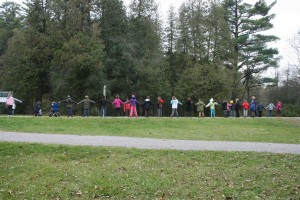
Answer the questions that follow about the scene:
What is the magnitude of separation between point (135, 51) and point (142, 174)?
38.1 meters

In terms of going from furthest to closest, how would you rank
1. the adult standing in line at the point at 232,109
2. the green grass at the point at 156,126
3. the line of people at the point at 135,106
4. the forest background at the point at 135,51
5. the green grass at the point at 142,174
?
the forest background at the point at 135,51 → the adult standing in line at the point at 232,109 → the line of people at the point at 135,106 → the green grass at the point at 156,126 → the green grass at the point at 142,174

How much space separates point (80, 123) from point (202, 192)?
16.5m

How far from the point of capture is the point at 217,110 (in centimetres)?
4991

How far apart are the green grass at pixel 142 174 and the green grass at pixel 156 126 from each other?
7332mm

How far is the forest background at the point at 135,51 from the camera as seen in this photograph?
46.3m

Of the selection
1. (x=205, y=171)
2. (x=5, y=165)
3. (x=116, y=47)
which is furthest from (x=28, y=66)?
(x=205, y=171)

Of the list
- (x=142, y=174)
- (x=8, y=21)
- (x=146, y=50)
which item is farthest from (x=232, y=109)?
(x=8, y=21)

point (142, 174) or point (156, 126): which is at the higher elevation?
point (156, 126)

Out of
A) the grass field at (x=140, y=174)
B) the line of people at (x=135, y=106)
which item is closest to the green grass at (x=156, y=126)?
the line of people at (x=135, y=106)

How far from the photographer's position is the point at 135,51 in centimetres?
4850

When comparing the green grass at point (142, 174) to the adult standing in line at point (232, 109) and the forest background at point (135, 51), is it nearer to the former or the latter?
the adult standing in line at point (232, 109)

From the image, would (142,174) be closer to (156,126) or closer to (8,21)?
(156,126)

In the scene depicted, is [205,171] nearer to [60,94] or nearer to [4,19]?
[60,94]

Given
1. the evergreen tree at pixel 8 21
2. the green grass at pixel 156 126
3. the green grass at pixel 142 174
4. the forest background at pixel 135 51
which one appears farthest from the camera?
the evergreen tree at pixel 8 21
